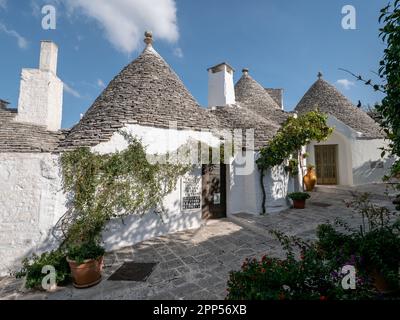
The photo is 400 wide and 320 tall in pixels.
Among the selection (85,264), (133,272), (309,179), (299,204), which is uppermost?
(309,179)

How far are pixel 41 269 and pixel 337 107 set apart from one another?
18483 mm

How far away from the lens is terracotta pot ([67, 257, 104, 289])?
438cm

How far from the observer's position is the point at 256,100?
48.3 ft

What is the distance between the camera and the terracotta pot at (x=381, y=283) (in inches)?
120

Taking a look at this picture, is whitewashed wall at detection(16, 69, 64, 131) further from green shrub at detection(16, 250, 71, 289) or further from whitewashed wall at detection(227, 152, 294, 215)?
whitewashed wall at detection(227, 152, 294, 215)

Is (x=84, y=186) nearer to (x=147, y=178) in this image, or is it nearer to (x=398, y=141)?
(x=147, y=178)

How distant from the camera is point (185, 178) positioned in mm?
7758

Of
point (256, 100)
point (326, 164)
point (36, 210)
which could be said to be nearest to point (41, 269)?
point (36, 210)

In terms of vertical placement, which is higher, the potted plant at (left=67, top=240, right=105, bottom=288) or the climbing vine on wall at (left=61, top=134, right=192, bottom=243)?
the climbing vine on wall at (left=61, top=134, right=192, bottom=243)

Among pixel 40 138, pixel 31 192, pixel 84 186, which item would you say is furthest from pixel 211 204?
pixel 40 138

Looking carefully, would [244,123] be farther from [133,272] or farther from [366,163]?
[366,163]

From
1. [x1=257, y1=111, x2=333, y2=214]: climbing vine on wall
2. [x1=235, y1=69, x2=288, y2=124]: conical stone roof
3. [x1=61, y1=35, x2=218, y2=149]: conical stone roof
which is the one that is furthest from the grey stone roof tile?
[x1=235, y1=69, x2=288, y2=124]: conical stone roof

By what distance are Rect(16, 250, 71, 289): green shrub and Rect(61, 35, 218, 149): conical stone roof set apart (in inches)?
123
